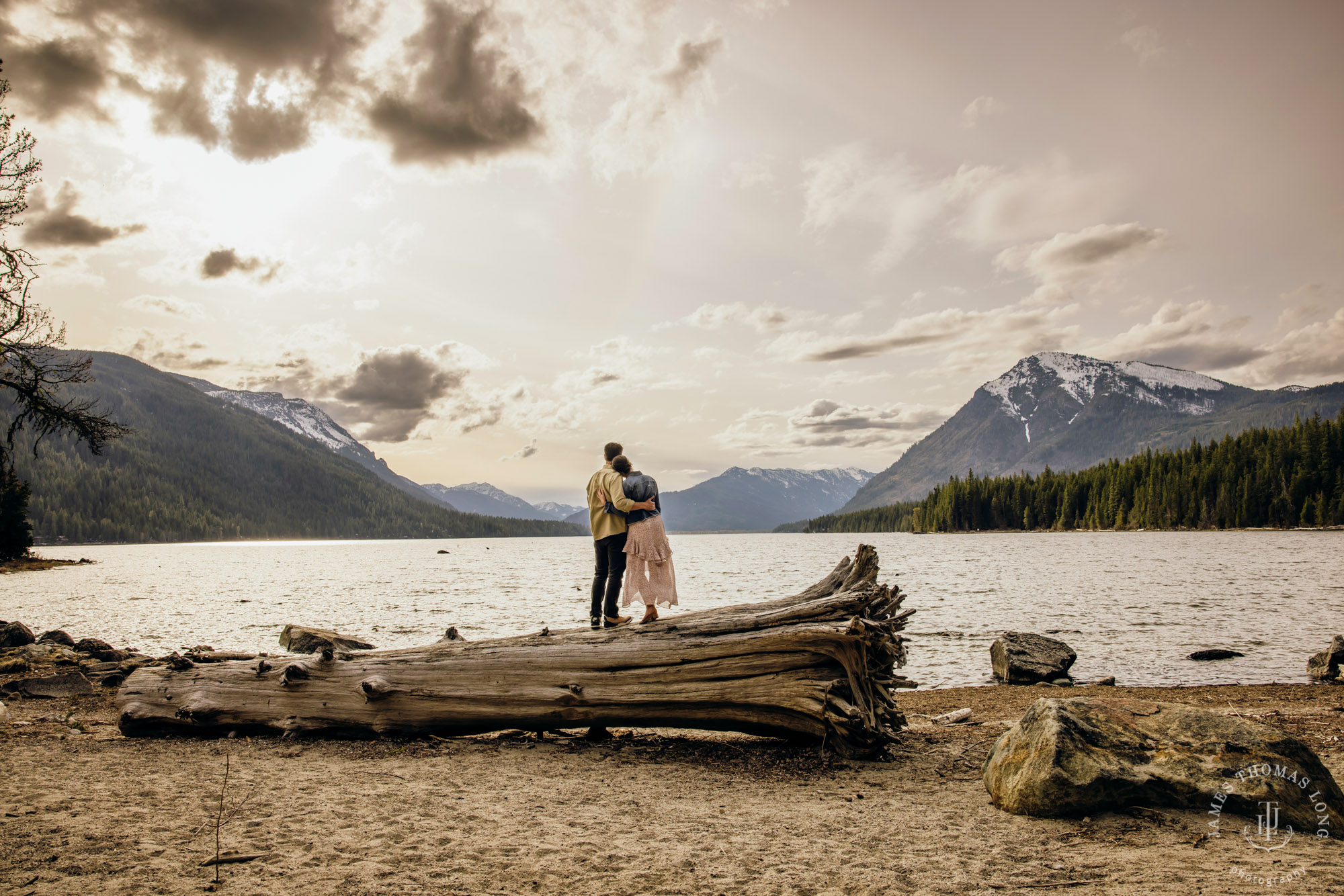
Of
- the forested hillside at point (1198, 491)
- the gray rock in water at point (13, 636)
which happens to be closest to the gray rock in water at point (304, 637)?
the gray rock in water at point (13, 636)

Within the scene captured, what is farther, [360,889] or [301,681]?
[301,681]

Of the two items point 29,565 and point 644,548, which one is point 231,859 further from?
point 29,565

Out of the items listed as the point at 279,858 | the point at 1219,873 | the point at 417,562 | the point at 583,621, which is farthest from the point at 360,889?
the point at 417,562

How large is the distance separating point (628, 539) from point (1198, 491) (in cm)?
15357

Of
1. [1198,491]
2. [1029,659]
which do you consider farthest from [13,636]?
[1198,491]

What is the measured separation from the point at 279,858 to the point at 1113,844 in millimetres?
7205

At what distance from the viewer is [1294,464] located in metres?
117

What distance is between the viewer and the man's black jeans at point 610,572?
1159cm

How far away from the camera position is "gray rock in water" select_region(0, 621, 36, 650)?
727 inches

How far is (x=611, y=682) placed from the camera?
928 cm

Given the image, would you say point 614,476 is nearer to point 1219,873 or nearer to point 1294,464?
point 1219,873

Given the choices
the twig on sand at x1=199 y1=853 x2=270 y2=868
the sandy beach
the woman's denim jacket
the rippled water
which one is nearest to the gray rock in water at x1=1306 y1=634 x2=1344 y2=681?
the rippled water

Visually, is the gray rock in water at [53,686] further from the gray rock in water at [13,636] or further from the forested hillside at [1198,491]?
the forested hillside at [1198,491]

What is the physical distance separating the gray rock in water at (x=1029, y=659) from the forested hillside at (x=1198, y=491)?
13528 centimetres
